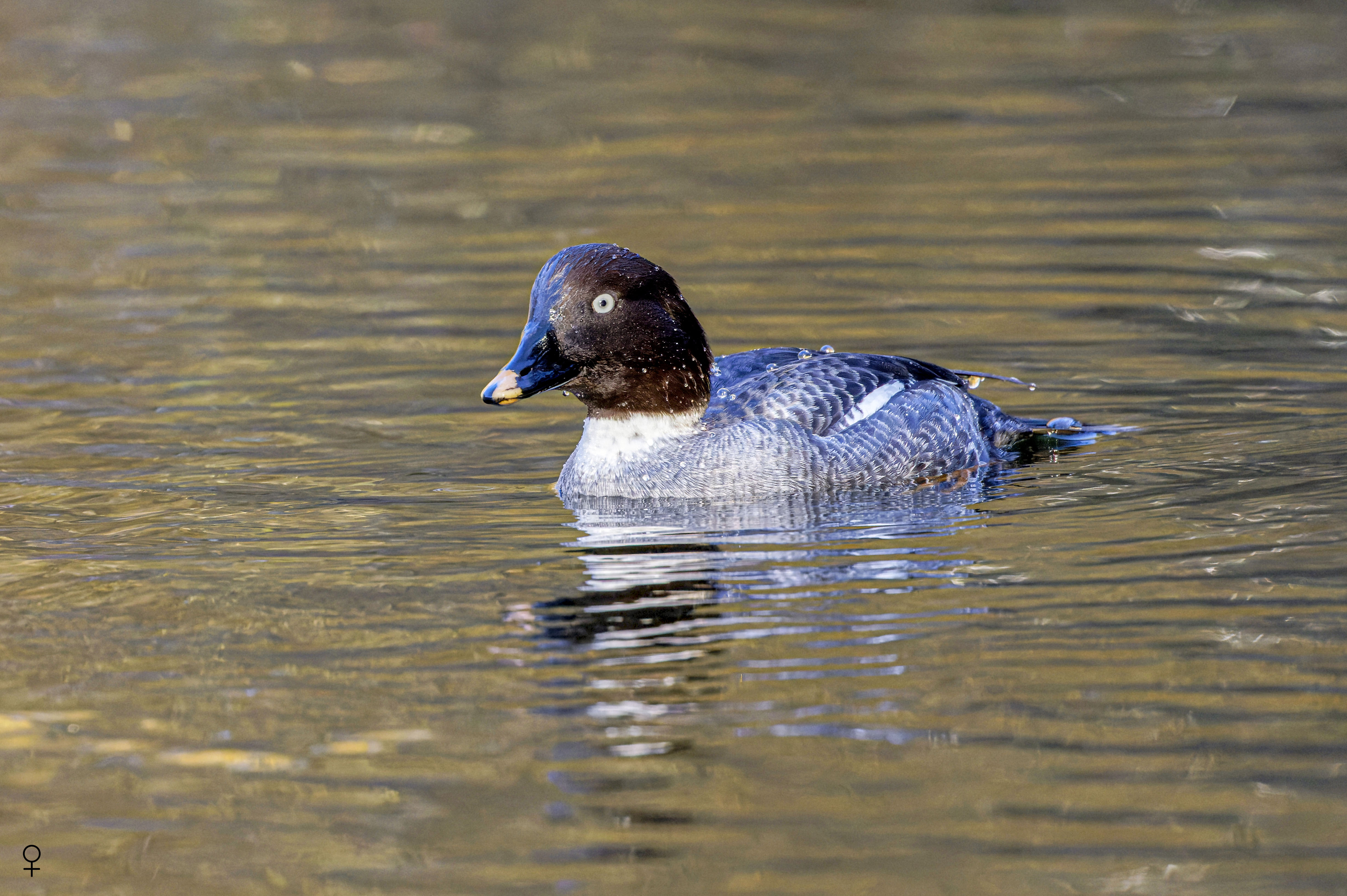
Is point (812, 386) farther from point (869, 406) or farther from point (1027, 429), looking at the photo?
point (1027, 429)

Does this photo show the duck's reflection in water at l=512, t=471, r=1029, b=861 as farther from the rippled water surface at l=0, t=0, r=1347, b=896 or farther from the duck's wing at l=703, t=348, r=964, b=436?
the duck's wing at l=703, t=348, r=964, b=436

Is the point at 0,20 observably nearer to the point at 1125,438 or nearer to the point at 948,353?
the point at 948,353

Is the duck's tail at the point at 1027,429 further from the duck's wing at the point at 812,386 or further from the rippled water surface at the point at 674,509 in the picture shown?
the duck's wing at the point at 812,386

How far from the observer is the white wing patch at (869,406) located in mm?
9242

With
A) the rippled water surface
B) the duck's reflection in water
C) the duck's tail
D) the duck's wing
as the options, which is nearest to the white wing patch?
the duck's wing

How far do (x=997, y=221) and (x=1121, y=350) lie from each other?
3.27 meters

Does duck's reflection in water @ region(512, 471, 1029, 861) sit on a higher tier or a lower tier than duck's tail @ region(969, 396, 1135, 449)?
lower

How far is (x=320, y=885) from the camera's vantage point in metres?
5.35

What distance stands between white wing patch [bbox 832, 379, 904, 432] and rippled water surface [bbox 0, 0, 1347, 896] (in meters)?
0.56

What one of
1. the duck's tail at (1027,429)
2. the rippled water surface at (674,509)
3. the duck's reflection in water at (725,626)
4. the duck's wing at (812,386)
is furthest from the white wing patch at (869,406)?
the duck's tail at (1027,429)

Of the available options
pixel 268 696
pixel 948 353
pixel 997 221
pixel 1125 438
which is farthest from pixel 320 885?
pixel 997 221

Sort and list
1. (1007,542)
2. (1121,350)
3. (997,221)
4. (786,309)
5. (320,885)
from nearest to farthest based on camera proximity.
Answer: (320,885) → (1007,542) → (1121,350) → (786,309) → (997,221)

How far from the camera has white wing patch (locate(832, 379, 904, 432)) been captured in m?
9.24

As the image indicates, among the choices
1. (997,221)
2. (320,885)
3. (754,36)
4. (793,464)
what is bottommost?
(320,885)
